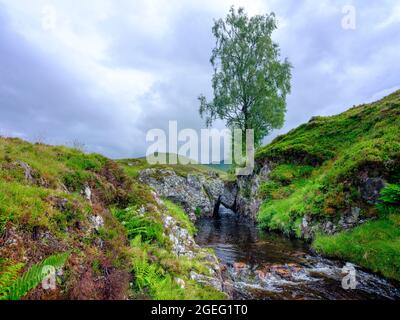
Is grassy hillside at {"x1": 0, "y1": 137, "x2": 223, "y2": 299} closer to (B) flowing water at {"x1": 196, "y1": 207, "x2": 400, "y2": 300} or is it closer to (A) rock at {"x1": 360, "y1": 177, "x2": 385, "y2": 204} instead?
(B) flowing water at {"x1": 196, "y1": 207, "x2": 400, "y2": 300}

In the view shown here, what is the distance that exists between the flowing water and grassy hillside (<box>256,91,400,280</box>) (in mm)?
1205

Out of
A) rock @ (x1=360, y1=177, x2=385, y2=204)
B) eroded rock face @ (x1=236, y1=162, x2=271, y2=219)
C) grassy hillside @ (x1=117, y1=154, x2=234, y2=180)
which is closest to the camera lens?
rock @ (x1=360, y1=177, x2=385, y2=204)

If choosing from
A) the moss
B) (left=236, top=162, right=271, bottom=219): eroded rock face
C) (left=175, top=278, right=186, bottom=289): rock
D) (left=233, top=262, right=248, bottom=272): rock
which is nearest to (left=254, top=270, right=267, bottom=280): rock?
(left=233, top=262, right=248, bottom=272): rock

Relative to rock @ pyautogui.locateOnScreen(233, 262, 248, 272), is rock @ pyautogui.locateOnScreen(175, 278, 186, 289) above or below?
above

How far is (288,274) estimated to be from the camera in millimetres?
12320

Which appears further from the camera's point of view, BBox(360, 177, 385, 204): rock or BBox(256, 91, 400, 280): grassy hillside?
BBox(360, 177, 385, 204): rock

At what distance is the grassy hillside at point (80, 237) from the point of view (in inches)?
230

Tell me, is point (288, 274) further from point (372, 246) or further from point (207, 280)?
point (207, 280)

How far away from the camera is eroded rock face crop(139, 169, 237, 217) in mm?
32625

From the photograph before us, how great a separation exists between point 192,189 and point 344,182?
20.5m

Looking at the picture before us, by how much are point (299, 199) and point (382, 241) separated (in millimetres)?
9258
